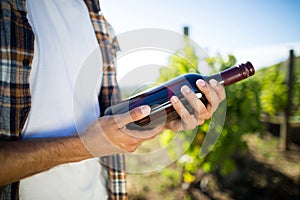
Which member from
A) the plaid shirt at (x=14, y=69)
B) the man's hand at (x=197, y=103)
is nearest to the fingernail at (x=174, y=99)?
the man's hand at (x=197, y=103)

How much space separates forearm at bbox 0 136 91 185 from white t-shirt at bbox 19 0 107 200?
0.34 feet

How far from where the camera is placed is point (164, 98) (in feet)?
3.41

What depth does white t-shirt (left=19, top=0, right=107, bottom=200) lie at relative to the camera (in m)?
0.92

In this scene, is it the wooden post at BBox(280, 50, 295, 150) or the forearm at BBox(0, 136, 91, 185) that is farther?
the wooden post at BBox(280, 50, 295, 150)

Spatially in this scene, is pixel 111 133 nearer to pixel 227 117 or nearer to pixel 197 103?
pixel 197 103

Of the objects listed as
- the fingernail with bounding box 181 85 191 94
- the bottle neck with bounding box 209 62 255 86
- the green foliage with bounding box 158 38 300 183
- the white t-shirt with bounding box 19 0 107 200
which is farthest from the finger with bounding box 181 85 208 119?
the green foliage with bounding box 158 38 300 183

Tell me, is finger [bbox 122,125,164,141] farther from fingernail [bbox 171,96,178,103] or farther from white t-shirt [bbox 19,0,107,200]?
white t-shirt [bbox 19,0,107,200]

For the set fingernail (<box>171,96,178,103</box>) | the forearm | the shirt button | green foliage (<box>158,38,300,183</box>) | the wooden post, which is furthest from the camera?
the wooden post

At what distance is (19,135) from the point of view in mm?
849

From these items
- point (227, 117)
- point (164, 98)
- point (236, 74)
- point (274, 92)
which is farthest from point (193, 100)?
point (274, 92)

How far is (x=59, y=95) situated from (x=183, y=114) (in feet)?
1.71

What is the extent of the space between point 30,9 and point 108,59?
47 cm

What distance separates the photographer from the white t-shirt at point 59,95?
92cm

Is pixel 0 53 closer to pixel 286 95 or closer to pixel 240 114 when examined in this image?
pixel 240 114
